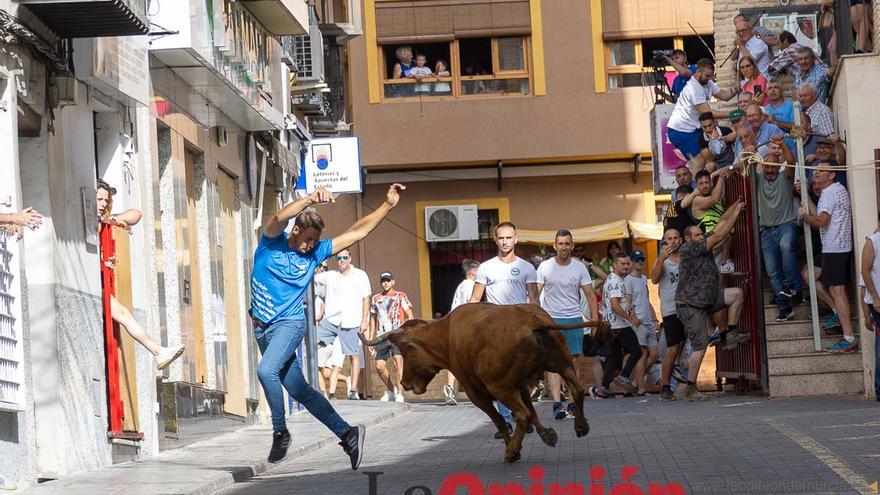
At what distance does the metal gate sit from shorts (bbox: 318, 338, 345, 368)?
6.23 metres

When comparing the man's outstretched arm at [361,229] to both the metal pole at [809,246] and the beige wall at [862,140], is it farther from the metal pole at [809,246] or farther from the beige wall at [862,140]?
the metal pole at [809,246]

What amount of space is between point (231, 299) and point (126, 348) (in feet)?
20.4

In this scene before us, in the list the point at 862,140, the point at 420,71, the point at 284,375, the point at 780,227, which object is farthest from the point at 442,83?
the point at 284,375

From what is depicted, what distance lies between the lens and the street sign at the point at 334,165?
99.0 feet

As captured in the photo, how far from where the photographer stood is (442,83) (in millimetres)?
42188

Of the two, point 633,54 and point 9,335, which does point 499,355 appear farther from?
point 633,54

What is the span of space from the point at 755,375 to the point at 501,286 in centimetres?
651

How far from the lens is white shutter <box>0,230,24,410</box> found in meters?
12.5

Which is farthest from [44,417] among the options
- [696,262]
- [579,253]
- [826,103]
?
[579,253]

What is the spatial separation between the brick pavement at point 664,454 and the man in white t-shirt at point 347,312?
7.64 meters

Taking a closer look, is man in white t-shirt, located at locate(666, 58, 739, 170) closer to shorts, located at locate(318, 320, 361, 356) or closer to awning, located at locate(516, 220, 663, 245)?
shorts, located at locate(318, 320, 361, 356)

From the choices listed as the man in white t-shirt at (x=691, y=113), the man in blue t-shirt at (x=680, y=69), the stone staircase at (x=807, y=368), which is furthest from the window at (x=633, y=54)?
the stone staircase at (x=807, y=368)

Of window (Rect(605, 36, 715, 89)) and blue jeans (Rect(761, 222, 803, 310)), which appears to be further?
window (Rect(605, 36, 715, 89))

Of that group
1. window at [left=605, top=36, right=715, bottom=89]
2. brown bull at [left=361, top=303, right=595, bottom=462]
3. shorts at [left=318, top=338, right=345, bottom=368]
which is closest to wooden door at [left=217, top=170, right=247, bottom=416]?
shorts at [left=318, top=338, right=345, bottom=368]
